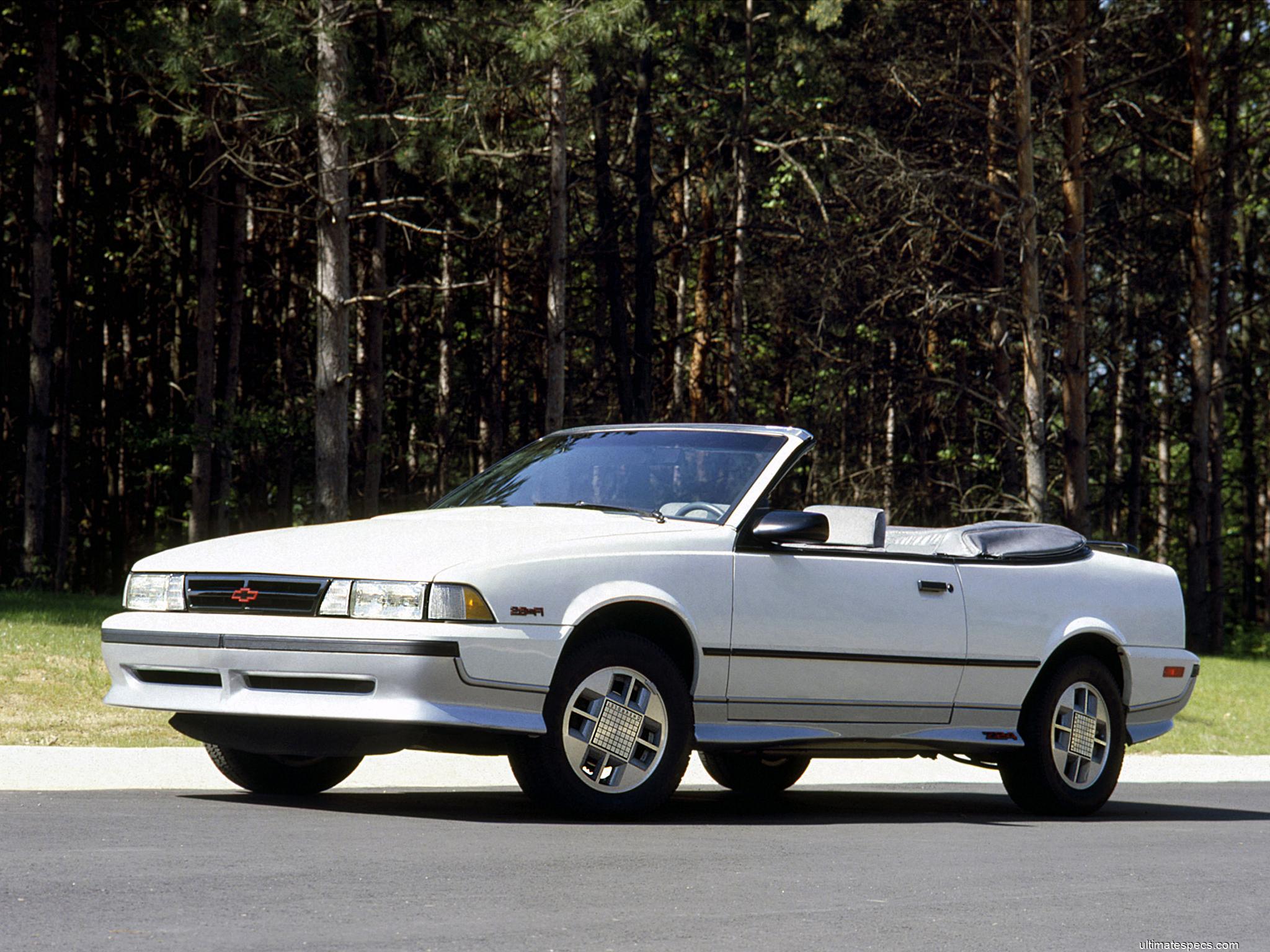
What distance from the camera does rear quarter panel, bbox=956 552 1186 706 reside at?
903 cm

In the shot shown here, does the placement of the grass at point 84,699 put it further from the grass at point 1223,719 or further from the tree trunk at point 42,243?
the tree trunk at point 42,243

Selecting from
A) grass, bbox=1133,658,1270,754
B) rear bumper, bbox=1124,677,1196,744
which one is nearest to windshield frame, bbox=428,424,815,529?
rear bumper, bbox=1124,677,1196,744

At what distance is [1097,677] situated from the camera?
9594 millimetres

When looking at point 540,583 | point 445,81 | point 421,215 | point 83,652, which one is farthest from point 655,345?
point 540,583

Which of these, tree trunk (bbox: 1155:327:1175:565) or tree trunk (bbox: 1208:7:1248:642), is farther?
tree trunk (bbox: 1155:327:1175:565)

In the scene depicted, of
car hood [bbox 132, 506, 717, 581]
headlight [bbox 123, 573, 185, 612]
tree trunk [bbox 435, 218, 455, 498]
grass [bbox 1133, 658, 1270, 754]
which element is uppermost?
tree trunk [bbox 435, 218, 455, 498]

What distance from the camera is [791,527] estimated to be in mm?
A: 8125

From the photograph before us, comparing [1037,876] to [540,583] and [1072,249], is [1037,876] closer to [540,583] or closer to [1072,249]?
[540,583]

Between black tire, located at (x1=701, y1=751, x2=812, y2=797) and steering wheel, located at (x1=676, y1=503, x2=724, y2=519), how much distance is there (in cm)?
212

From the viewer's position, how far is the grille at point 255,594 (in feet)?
24.0

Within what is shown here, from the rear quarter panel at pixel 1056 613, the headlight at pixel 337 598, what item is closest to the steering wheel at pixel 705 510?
the rear quarter panel at pixel 1056 613

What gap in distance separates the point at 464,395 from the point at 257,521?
231 inches

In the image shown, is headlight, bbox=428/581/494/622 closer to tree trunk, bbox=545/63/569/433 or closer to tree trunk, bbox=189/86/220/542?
tree trunk, bbox=545/63/569/433

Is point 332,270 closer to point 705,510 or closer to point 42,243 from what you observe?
point 42,243
